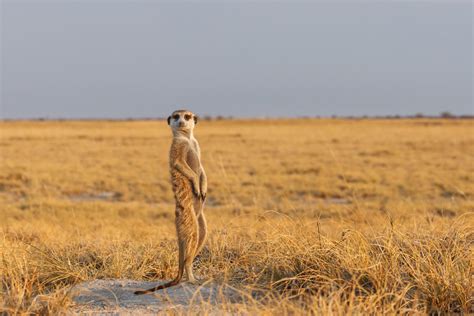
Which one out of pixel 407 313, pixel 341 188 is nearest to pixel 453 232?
pixel 407 313

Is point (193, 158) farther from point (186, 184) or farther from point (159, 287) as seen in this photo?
point (159, 287)

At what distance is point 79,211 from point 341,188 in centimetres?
736

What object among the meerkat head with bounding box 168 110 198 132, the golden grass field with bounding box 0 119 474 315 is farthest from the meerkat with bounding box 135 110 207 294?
the golden grass field with bounding box 0 119 474 315

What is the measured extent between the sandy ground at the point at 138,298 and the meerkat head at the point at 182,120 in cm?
103

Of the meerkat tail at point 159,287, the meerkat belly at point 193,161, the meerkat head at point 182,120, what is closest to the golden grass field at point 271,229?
the meerkat tail at point 159,287

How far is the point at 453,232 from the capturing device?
5184 millimetres

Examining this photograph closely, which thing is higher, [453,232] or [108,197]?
[453,232]

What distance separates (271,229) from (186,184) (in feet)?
7.65

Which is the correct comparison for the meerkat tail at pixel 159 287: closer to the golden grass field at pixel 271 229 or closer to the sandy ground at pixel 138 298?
the sandy ground at pixel 138 298

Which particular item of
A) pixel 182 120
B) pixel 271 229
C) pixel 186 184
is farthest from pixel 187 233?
pixel 271 229

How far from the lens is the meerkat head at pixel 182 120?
384 centimetres

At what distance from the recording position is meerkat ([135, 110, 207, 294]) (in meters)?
3.85

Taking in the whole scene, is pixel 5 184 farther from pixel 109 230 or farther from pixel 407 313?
pixel 407 313

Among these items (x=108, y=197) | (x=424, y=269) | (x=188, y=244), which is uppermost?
(x=188, y=244)
